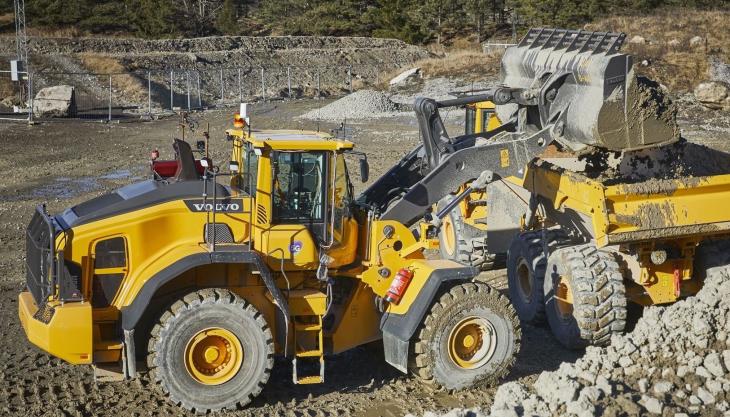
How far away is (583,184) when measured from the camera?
10125 mm

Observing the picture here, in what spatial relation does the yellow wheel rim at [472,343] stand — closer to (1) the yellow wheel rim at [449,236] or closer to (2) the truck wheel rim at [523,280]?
(2) the truck wheel rim at [523,280]

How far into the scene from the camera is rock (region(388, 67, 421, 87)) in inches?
1778

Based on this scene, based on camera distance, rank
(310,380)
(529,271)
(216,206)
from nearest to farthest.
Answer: (216,206)
(310,380)
(529,271)

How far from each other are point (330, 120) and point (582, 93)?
2351cm

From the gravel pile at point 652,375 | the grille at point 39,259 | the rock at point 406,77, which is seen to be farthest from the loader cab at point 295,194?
the rock at point 406,77

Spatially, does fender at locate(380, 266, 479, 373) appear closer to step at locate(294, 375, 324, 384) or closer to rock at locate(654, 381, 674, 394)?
step at locate(294, 375, 324, 384)

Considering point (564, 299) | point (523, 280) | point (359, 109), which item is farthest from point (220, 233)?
point (359, 109)

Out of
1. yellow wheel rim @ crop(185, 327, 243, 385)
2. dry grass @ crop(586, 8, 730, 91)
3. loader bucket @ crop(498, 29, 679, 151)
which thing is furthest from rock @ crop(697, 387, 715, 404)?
dry grass @ crop(586, 8, 730, 91)

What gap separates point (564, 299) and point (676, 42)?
3448 centimetres

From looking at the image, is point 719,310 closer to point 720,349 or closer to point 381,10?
point 720,349

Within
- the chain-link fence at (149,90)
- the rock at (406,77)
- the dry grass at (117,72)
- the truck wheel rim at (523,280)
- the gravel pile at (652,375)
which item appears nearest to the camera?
the gravel pile at (652,375)

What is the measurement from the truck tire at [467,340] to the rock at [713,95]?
26.0 m

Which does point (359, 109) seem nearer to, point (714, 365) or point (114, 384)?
point (114, 384)

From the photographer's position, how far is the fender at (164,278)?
27.1 ft
